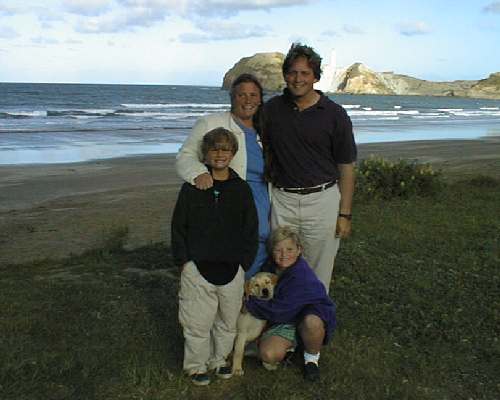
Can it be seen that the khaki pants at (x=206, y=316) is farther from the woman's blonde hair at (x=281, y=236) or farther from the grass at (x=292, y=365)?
the woman's blonde hair at (x=281, y=236)

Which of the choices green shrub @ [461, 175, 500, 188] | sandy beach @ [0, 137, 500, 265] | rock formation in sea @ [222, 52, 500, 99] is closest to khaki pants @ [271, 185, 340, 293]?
A: sandy beach @ [0, 137, 500, 265]

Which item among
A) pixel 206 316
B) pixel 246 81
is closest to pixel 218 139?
pixel 246 81

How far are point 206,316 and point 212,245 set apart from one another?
0.43m

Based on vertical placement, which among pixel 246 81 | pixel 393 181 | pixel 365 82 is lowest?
pixel 365 82

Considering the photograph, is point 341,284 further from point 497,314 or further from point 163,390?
point 163,390

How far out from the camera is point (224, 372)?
12.2 feet

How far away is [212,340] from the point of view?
12.5 feet

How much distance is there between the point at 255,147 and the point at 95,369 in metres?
1.66

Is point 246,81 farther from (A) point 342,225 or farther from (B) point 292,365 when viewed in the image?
(B) point 292,365

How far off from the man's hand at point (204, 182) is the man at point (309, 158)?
0.46 meters

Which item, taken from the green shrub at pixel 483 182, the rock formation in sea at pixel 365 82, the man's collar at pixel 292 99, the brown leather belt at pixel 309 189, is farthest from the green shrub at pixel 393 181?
the rock formation in sea at pixel 365 82

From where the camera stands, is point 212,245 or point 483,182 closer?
point 212,245

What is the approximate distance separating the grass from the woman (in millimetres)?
1105

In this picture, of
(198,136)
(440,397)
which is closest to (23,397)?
(198,136)
